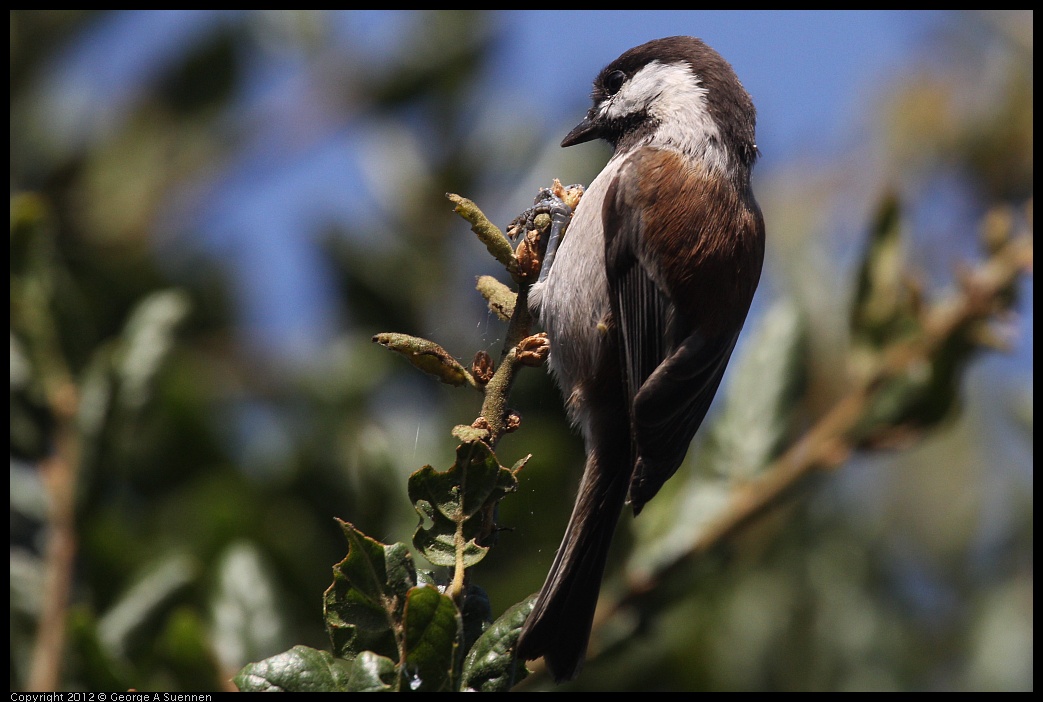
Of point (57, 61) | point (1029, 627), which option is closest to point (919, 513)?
point (1029, 627)

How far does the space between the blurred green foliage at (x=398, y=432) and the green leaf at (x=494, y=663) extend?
0.17 m

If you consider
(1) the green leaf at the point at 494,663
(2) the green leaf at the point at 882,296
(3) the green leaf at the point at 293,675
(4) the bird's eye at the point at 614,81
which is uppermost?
(4) the bird's eye at the point at 614,81

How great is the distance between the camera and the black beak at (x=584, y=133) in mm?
2762

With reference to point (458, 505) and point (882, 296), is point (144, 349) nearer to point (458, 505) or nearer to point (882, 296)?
point (458, 505)

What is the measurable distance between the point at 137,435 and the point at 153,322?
0.39 metres

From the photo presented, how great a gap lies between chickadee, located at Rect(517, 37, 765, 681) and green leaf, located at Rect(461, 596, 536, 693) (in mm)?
615

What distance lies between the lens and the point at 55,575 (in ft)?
7.07

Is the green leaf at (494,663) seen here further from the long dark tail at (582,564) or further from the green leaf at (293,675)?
the green leaf at (293,675)

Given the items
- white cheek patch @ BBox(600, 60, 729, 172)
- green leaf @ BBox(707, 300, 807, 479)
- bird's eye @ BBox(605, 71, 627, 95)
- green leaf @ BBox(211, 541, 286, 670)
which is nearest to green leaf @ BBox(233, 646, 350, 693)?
green leaf @ BBox(211, 541, 286, 670)

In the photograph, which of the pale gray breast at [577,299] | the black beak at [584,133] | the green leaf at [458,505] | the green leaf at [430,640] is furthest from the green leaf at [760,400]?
the green leaf at [430,640]

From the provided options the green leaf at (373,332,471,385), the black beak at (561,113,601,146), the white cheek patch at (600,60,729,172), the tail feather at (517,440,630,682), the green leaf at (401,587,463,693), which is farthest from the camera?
the black beak at (561,113,601,146)

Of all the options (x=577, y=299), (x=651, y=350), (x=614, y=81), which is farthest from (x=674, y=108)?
(x=651, y=350)

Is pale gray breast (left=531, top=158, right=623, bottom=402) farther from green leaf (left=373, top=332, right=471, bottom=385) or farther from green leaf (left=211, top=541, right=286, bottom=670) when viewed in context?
green leaf (left=211, top=541, right=286, bottom=670)

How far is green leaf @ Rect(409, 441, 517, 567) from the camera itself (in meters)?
1.50
